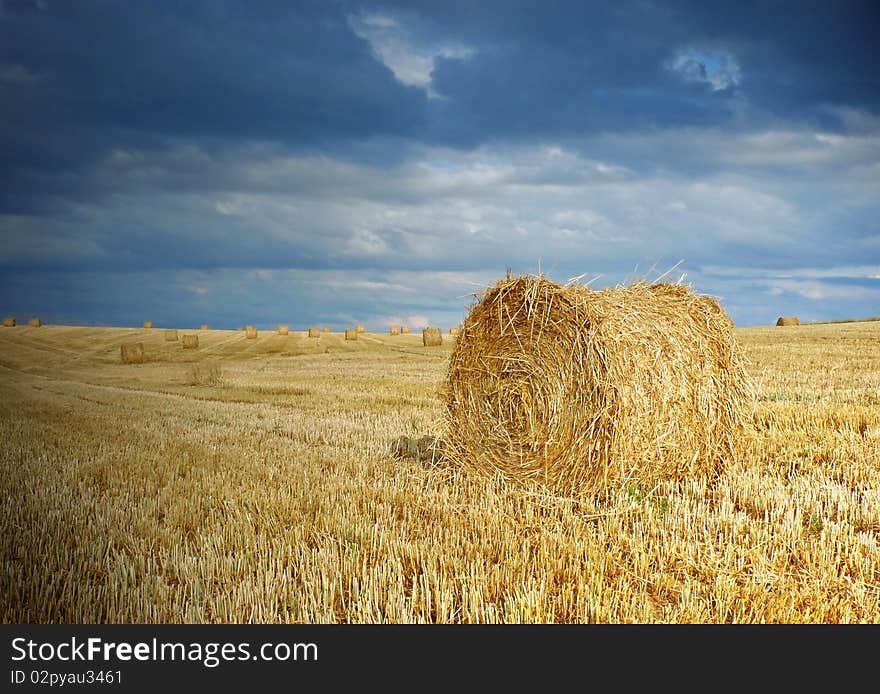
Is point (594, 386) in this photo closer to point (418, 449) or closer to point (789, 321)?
point (418, 449)

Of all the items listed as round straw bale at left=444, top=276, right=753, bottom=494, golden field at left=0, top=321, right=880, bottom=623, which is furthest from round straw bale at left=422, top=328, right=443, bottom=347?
round straw bale at left=444, top=276, right=753, bottom=494

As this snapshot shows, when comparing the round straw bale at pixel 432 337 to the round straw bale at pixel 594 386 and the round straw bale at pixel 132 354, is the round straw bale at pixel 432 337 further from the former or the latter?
the round straw bale at pixel 594 386

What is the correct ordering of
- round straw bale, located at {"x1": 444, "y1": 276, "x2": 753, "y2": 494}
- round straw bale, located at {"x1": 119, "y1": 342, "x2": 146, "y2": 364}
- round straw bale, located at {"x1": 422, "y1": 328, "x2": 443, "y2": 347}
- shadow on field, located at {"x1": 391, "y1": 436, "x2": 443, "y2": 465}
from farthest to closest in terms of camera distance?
round straw bale, located at {"x1": 422, "y1": 328, "x2": 443, "y2": 347}
round straw bale, located at {"x1": 119, "y1": 342, "x2": 146, "y2": 364}
shadow on field, located at {"x1": 391, "y1": 436, "x2": 443, "y2": 465}
round straw bale, located at {"x1": 444, "y1": 276, "x2": 753, "y2": 494}

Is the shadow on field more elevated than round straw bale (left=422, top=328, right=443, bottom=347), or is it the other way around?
round straw bale (left=422, top=328, right=443, bottom=347)

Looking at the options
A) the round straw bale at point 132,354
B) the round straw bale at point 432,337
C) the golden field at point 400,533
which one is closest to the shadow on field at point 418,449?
the golden field at point 400,533

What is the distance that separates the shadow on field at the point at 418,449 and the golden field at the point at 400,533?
0.24 m

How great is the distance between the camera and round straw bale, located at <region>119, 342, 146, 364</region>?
34875 mm

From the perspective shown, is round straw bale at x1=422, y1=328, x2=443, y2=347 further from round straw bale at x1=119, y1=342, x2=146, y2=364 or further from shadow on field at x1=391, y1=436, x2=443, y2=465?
shadow on field at x1=391, y1=436, x2=443, y2=465

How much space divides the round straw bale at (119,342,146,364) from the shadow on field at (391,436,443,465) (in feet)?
98.4

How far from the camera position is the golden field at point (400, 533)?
3.65 metres

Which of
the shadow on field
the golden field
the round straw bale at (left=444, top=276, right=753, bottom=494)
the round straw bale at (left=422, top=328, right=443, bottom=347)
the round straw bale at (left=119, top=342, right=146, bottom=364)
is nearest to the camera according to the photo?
the golden field

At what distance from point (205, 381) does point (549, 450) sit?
56.0ft
